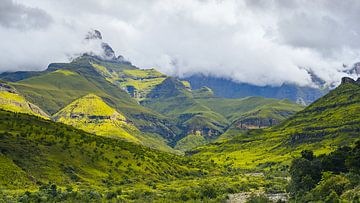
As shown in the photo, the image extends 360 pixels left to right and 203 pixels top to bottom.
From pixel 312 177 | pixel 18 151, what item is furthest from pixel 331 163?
pixel 18 151

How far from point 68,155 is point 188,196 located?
6564 cm

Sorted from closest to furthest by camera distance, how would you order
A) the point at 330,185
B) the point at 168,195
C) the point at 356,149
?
the point at 330,185 → the point at 356,149 → the point at 168,195

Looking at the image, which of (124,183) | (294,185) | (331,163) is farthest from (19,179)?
(331,163)

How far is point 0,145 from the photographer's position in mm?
174500

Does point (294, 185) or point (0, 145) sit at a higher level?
point (0, 145)

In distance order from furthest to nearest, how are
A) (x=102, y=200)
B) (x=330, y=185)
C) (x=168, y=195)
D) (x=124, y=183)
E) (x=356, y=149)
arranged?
(x=124, y=183), (x=168, y=195), (x=356, y=149), (x=102, y=200), (x=330, y=185)

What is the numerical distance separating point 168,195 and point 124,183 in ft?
127

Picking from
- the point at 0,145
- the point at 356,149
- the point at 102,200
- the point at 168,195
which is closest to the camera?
the point at 102,200

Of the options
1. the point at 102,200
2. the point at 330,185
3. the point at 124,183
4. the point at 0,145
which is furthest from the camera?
the point at 124,183

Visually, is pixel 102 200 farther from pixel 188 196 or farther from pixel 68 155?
A: pixel 68 155

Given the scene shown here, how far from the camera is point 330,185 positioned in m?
124

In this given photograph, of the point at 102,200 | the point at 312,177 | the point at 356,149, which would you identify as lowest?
the point at 102,200

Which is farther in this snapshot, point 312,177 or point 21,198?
point 312,177

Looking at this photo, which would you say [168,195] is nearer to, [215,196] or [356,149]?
[215,196]
